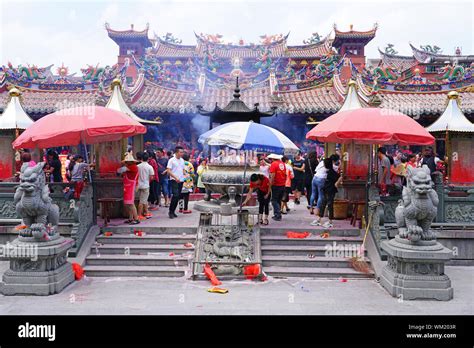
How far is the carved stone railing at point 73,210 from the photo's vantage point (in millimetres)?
8406

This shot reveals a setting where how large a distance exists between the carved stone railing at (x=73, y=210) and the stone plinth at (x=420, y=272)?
556 cm

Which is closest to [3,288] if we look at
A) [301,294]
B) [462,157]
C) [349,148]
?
[301,294]

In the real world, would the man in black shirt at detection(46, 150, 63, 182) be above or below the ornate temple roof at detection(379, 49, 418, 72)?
→ below

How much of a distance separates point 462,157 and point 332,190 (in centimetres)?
534

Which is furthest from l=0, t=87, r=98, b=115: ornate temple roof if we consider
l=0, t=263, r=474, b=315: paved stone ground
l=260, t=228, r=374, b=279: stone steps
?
l=0, t=263, r=474, b=315: paved stone ground

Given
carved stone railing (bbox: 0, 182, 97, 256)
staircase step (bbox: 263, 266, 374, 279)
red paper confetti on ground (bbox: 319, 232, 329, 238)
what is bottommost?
staircase step (bbox: 263, 266, 374, 279)

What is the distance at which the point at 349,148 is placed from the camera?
36.0 feet

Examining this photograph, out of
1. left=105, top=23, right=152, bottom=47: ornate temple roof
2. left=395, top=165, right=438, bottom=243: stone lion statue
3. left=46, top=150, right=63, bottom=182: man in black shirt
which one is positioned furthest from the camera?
left=105, top=23, right=152, bottom=47: ornate temple roof

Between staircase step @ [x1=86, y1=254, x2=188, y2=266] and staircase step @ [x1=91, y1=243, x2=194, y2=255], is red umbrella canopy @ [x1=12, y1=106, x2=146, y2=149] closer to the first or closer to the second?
staircase step @ [x1=91, y1=243, x2=194, y2=255]

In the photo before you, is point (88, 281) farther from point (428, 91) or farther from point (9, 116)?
point (428, 91)

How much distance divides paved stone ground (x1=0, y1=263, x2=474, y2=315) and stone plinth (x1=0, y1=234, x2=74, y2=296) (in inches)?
5.9

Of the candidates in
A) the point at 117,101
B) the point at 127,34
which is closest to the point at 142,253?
the point at 117,101

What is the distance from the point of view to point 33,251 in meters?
6.75

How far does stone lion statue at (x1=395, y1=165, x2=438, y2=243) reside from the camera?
679 centimetres
